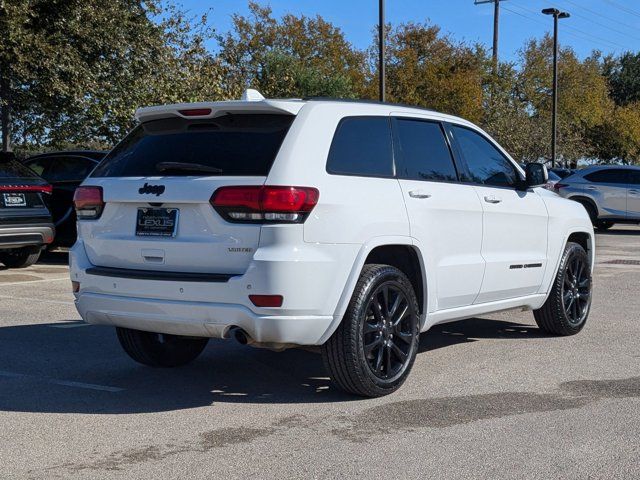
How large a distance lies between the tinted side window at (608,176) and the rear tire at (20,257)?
16.1 m

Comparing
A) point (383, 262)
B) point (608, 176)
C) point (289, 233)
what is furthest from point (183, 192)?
point (608, 176)

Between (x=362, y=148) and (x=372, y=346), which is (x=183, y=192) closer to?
(x=362, y=148)

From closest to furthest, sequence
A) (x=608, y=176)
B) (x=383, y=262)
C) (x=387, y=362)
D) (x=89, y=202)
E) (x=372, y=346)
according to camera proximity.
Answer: (x=372, y=346), (x=387, y=362), (x=89, y=202), (x=383, y=262), (x=608, y=176)

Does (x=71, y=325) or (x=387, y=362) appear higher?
(x=387, y=362)

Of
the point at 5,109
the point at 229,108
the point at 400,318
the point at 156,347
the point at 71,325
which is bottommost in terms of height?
the point at 71,325

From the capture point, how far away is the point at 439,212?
21.4 feet

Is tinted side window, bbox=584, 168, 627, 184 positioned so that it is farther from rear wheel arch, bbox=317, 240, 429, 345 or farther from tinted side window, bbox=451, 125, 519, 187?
rear wheel arch, bbox=317, 240, 429, 345

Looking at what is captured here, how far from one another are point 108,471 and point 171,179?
6.34 ft

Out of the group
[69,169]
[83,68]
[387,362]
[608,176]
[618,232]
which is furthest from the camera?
[618,232]

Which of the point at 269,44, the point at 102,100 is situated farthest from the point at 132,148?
the point at 269,44

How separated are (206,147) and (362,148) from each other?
1.01 meters

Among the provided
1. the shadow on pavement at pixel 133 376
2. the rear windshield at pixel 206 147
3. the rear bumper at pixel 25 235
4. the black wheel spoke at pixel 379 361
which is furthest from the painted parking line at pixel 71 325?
the rear bumper at pixel 25 235

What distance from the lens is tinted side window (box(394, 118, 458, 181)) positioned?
645cm

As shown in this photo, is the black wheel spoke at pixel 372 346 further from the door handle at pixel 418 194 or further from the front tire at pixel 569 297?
the front tire at pixel 569 297
